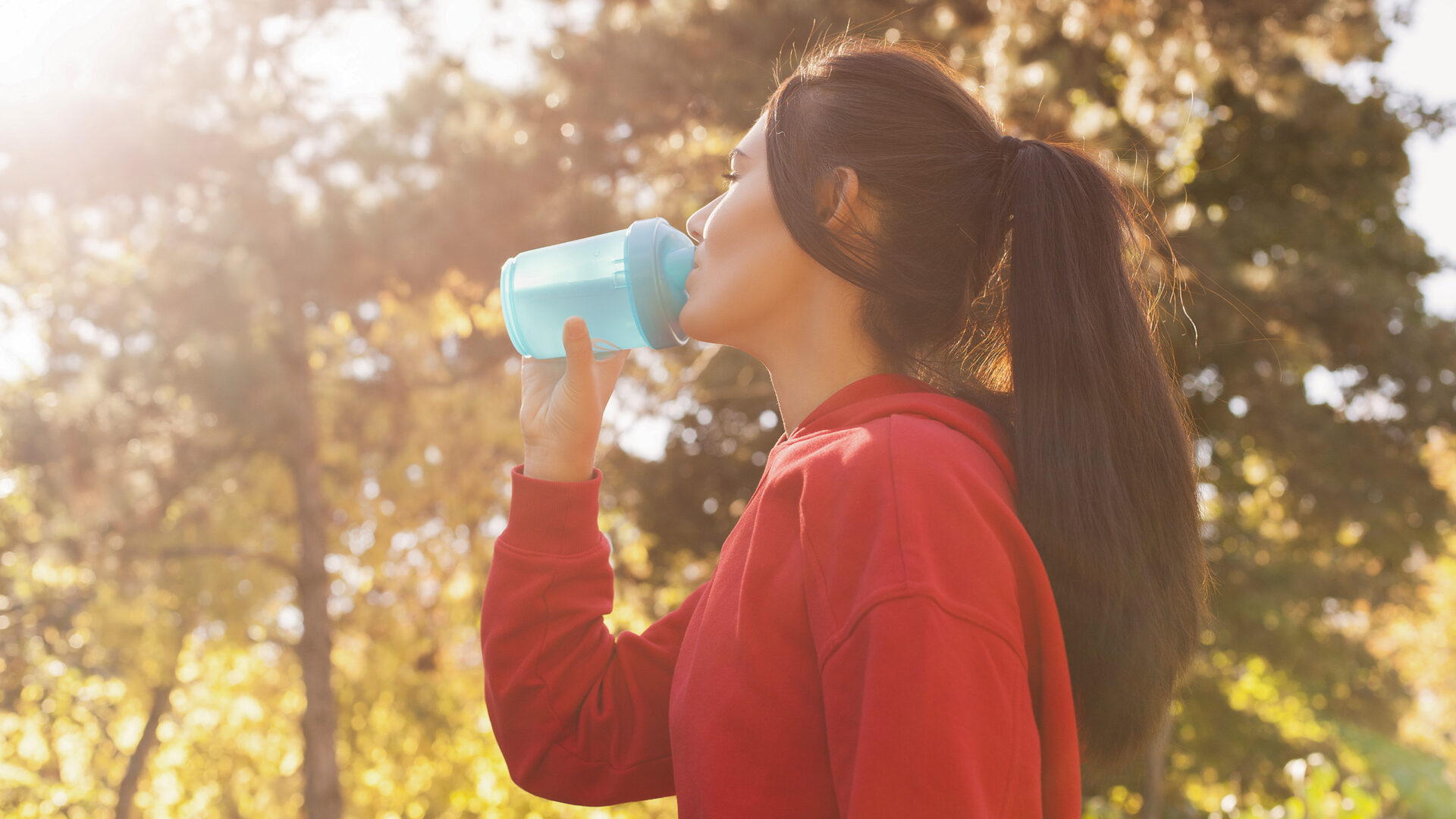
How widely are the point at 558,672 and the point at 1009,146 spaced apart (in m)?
0.85

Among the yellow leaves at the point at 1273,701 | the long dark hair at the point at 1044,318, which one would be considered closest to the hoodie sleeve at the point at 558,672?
the long dark hair at the point at 1044,318

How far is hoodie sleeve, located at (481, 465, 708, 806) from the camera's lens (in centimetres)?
132

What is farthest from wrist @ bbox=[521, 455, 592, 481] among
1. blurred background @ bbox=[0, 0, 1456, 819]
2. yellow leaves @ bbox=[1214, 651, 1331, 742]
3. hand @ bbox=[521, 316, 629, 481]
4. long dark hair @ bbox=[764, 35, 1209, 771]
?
yellow leaves @ bbox=[1214, 651, 1331, 742]

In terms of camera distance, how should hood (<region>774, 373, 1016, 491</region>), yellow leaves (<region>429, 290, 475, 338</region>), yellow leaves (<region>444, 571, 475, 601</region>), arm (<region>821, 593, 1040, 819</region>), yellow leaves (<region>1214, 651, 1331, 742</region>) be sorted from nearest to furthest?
arm (<region>821, 593, 1040, 819</region>) → hood (<region>774, 373, 1016, 491</region>) → yellow leaves (<region>429, 290, 475, 338</region>) → yellow leaves (<region>444, 571, 475, 601</region>) → yellow leaves (<region>1214, 651, 1331, 742</region>)

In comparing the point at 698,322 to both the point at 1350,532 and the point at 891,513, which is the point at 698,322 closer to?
the point at 891,513

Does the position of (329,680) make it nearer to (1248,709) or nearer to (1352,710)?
(1248,709)

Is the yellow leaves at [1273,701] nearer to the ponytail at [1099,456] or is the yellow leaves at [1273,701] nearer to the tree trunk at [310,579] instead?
the tree trunk at [310,579]

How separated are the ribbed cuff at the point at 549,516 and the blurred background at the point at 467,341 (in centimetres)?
442

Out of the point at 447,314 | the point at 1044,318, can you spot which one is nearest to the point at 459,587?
the point at 447,314

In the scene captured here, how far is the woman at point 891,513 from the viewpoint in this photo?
0.82m

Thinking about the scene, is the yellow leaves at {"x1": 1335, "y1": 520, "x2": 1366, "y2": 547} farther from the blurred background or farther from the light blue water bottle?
the light blue water bottle

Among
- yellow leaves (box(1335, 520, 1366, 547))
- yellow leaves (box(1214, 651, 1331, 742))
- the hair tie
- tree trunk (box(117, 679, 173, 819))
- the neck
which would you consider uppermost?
the hair tie

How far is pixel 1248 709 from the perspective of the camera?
13.9 m

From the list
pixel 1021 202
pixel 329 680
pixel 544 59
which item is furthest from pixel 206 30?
pixel 1021 202
